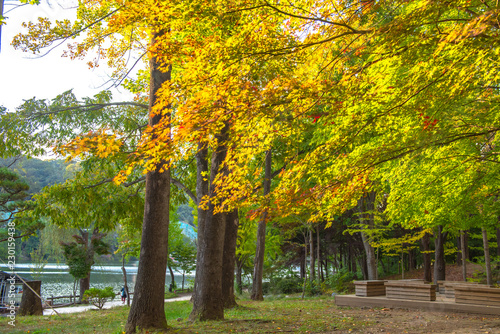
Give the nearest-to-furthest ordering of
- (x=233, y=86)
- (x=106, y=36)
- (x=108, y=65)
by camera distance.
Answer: (x=233, y=86)
(x=106, y=36)
(x=108, y=65)

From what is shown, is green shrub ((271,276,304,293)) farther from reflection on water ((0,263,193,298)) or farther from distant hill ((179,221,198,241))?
reflection on water ((0,263,193,298))

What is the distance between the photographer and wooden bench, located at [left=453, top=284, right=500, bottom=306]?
897 centimetres

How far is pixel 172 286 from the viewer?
101 ft

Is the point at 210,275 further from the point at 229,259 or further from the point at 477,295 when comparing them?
the point at 477,295

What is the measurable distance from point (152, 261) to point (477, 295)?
27.3ft

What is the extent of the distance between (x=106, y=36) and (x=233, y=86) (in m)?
4.79

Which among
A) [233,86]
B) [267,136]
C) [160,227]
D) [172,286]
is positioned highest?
[233,86]

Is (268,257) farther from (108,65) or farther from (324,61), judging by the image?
(324,61)

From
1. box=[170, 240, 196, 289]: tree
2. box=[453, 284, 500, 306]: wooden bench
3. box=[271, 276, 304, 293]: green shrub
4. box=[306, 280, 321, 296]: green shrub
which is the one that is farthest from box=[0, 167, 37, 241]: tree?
box=[170, 240, 196, 289]: tree

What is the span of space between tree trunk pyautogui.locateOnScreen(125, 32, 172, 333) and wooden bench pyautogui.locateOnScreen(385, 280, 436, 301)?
7244mm

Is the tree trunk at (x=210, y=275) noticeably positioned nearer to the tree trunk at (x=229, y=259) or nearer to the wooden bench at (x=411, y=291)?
the tree trunk at (x=229, y=259)

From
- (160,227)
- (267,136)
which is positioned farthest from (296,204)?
(160,227)

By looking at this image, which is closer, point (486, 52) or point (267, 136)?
point (486, 52)

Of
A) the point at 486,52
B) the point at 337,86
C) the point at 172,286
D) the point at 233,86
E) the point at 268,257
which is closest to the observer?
the point at 486,52
